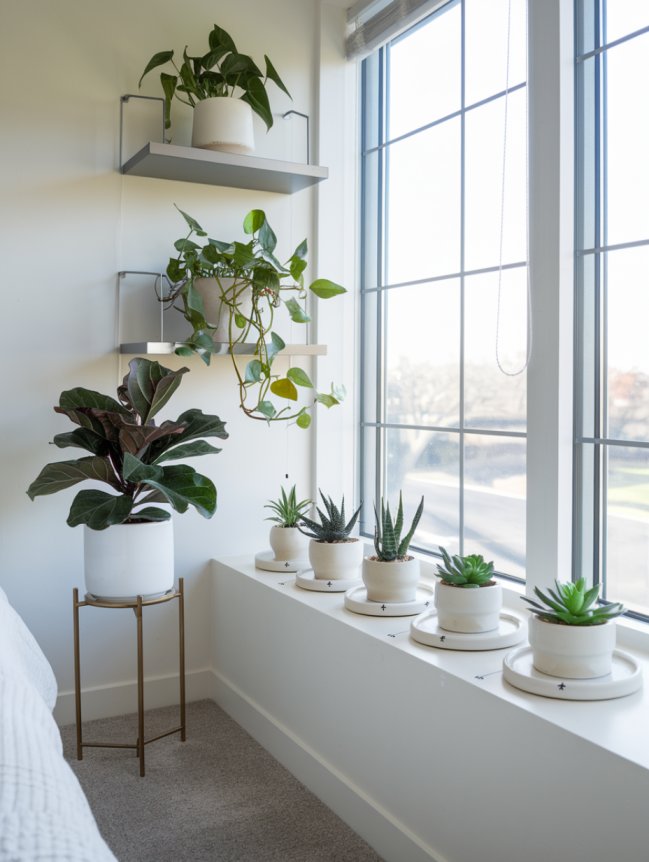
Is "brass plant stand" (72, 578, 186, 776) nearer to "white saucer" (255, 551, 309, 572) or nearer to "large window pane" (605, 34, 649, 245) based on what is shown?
"white saucer" (255, 551, 309, 572)

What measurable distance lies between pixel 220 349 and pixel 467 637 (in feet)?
4.31

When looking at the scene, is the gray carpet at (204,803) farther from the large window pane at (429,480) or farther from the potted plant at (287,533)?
the large window pane at (429,480)

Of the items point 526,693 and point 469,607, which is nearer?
point 526,693

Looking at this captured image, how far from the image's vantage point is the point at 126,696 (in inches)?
111

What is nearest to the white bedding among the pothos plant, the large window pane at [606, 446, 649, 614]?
the large window pane at [606, 446, 649, 614]

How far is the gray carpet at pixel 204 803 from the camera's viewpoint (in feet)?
6.50

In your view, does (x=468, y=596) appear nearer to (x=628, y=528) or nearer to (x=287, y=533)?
(x=628, y=528)

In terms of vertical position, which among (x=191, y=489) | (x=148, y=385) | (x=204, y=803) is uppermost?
(x=148, y=385)

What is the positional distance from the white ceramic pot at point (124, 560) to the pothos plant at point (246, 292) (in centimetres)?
57

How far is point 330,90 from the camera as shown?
3053mm

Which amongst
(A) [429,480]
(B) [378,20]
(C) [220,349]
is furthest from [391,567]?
(B) [378,20]

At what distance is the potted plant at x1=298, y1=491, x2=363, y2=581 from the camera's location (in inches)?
98.0

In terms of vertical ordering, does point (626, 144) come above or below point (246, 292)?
above

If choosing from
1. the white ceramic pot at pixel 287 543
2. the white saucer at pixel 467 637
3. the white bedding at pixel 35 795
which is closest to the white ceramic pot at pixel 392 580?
the white saucer at pixel 467 637
